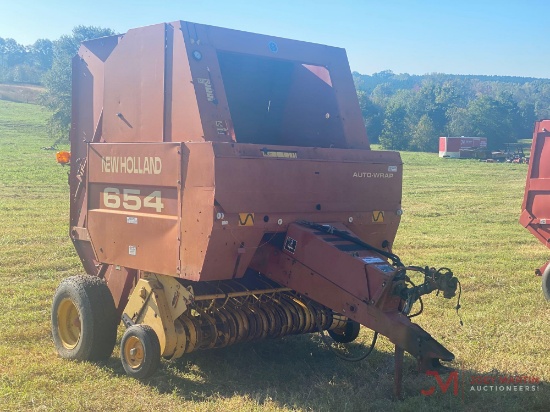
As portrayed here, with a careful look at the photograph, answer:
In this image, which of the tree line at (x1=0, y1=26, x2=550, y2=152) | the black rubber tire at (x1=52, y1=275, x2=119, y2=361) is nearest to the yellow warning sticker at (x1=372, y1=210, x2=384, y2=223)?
the black rubber tire at (x1=52, y1=275, x2=119, y2=361)

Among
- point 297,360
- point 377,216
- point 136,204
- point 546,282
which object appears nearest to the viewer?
point 136,204

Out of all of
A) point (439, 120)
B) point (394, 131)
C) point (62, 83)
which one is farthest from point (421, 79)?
point (62, 83)

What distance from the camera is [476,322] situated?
718 cm

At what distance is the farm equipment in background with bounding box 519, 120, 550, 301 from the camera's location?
924 centimetres

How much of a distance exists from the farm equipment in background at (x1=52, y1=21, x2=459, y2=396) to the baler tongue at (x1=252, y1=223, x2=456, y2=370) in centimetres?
1

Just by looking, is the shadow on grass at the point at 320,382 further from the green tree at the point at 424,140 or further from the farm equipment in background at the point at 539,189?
the green tree at the point at 424,140

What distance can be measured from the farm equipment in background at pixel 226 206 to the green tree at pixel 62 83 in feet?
92.8

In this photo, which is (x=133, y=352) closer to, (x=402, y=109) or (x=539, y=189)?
(x=539, y=189)

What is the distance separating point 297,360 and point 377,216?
1484mm

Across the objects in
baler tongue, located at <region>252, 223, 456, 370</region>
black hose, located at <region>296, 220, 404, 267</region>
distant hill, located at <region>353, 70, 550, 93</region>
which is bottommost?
baler tongue, located at <region>252, 223, 456, 370</region>

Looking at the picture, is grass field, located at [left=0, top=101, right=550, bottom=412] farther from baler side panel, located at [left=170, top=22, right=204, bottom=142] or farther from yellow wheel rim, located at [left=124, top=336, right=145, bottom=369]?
baler side panel, located at [left=170, top=22, right=204, bottom=142]

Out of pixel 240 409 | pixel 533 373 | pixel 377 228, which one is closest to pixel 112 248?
pixel 240 409

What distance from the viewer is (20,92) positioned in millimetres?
70312

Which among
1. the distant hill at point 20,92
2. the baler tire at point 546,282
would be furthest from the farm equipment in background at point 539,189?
the distant hill at point 20,92
